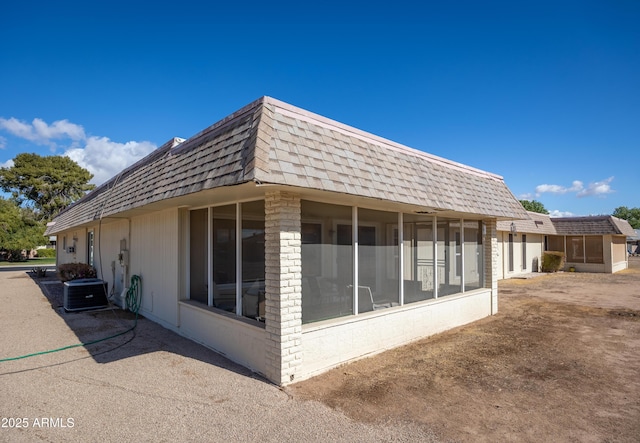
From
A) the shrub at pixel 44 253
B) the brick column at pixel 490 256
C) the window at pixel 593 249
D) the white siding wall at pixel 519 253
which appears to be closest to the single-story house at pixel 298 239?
the brick column at pixel 490 256

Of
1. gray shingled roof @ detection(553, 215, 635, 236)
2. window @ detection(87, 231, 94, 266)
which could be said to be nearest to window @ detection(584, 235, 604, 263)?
gray shingled roof @ detection(553, 215, 635, 236)

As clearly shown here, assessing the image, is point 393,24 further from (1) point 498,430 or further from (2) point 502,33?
(1) point 498,430

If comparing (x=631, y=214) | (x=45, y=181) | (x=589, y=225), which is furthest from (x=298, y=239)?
(x=631, y=214)

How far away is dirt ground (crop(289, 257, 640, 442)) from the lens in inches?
145

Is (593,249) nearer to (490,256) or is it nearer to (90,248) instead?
(490,256)

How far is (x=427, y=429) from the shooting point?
140 inches

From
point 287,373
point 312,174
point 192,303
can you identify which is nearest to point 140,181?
point 192,303

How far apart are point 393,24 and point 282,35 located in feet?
11.0

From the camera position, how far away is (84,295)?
31.2 feet

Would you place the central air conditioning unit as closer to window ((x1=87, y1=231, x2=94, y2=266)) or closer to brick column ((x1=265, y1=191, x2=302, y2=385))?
window ((x1=87, y1=231, x2=94, y2=266))

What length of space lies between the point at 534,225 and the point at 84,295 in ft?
77.2

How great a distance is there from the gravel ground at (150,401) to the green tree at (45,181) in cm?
4016

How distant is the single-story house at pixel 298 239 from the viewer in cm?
460

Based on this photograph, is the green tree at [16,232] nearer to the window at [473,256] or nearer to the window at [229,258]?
the window at [229,258]
